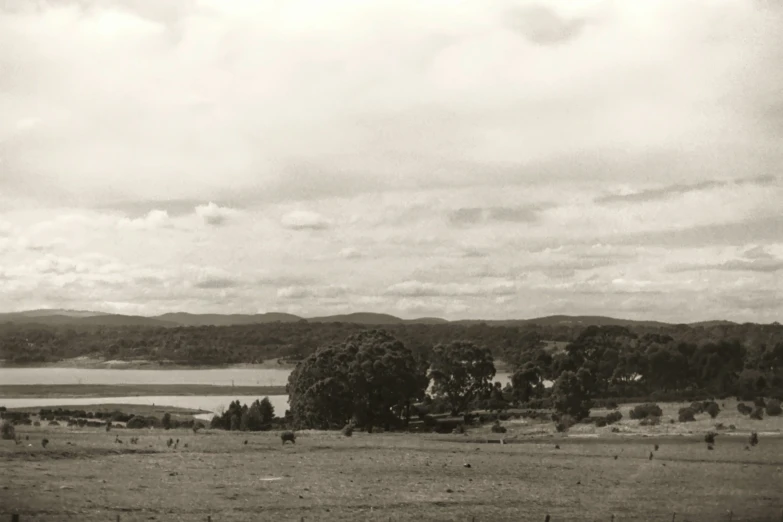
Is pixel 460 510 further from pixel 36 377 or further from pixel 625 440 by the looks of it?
pixel 36 377

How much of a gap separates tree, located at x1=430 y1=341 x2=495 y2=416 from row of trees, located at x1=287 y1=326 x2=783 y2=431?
119 mm

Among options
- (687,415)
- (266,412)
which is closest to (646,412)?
(687,415)

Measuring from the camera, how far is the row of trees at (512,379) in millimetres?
76812

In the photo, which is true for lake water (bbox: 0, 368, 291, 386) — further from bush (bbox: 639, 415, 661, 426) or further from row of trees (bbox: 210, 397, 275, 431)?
bush (bbox: 639, 415, 661, 426)

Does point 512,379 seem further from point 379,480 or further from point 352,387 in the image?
point 379,480

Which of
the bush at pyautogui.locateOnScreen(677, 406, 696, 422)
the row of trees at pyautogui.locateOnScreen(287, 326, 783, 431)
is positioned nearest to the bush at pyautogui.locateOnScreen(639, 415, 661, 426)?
the bush at pyautogui.locateOnScreen(677, 406, 696, 422)

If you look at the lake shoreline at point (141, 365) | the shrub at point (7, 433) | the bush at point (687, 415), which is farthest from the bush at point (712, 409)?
the lake shoreline at point (141, 365)

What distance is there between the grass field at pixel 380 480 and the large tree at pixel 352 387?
63.8 feet

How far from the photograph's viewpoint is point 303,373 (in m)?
79.2

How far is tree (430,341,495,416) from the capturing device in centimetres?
9412

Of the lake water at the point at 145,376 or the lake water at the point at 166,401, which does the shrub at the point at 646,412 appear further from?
the lake water at the point at 145,376

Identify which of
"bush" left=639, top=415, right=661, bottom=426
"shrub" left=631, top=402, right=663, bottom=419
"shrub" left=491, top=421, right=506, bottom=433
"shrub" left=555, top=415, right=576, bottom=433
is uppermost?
"shrub" left=631, top=402, right=663, bottom=419

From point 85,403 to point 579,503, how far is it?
9385 centimetres

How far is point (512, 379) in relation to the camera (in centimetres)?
10100
